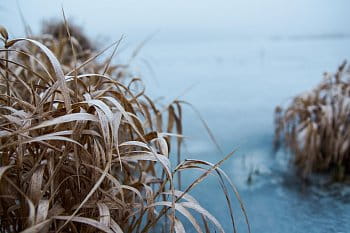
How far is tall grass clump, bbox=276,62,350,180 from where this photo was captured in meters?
1.21

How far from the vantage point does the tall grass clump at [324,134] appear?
1.21 m

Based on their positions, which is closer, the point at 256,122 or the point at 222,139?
the point at 222,139

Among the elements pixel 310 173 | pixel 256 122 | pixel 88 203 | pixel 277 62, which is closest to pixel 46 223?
pixel 88 203

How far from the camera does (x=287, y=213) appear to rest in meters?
1.00

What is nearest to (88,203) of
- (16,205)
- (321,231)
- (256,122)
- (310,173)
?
(16,205)

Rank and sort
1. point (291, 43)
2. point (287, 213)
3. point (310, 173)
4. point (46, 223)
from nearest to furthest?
point (46, 223) → point (287, 213) → point (310, 173) → point (291, 43)

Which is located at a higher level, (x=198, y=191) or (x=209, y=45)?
(x=209, y=45)

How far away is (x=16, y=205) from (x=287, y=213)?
26.7 inches

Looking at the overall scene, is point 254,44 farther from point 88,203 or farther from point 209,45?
point 88,203

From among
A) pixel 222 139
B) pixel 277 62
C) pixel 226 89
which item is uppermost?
pixel 277 62

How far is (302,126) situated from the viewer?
129cm

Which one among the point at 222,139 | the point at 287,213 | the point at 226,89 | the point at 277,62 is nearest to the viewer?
the point at 287,213

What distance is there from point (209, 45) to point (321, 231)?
3.59 metres

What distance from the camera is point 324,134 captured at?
128 cm
